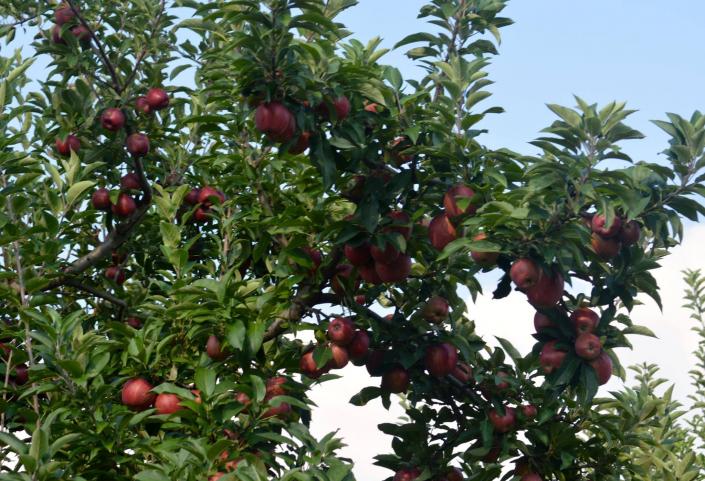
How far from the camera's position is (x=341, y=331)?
5.10 m

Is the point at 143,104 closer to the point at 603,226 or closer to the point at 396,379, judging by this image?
the point at 396,379

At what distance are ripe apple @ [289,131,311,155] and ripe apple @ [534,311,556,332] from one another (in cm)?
144

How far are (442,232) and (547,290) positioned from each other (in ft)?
2.02

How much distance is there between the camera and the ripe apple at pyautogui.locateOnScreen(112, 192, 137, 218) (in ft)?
22.4

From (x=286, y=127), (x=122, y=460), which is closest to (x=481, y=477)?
(x=122, y=460)

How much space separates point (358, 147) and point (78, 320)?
5.76 feet

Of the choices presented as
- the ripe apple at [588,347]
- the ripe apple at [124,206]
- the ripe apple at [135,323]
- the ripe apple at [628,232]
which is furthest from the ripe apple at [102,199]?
the ripe apple at [628,232]

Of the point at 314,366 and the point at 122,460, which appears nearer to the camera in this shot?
the point at 122,460

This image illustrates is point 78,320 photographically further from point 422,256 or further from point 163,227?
point 422,256

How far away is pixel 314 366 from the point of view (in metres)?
5.21

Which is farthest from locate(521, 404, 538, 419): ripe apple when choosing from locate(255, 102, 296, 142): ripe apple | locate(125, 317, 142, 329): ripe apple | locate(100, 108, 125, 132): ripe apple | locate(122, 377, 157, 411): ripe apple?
locate(100, 108, 125, 132): ripe apple

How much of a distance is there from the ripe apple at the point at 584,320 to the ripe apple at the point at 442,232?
2.40 ft

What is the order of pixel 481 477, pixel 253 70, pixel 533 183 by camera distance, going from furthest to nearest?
pixel 481 477 < pixel 253 70 < pixel 533 183

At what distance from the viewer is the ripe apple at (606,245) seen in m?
4.40
